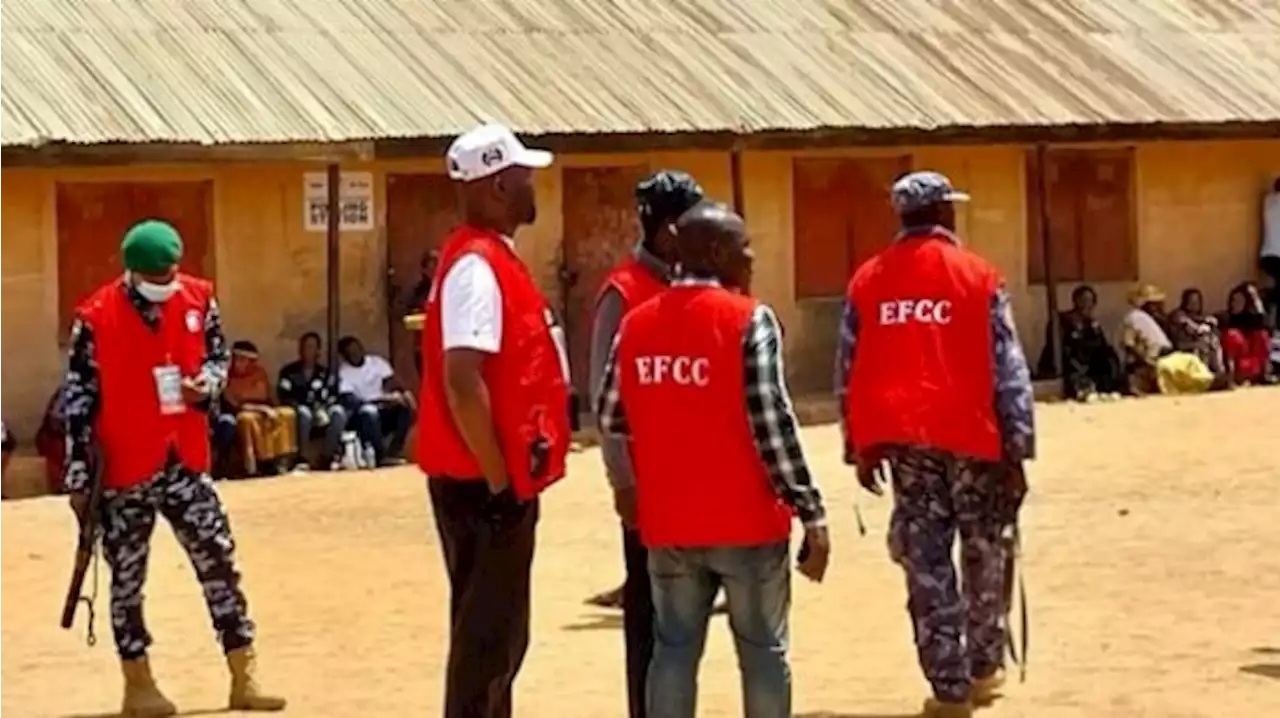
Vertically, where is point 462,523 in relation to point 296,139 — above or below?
below

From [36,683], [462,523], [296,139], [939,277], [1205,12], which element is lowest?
[36,683]

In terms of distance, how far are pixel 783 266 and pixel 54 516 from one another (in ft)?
24.5

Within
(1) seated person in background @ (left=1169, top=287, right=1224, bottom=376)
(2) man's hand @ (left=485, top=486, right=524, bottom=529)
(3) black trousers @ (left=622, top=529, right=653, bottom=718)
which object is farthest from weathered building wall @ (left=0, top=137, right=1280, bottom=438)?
(2) man's hand @ (left=485, top=486, right=524, bottom=529)

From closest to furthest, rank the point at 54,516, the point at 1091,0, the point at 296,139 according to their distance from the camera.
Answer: the point at 54,516 → the point at 296,139 → the point at 1091,0

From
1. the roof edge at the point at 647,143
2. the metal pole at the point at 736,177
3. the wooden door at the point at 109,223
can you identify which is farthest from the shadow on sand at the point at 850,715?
the metal pole at the point at 736,177

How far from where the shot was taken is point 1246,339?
2273 cm

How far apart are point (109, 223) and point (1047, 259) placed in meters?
7.96

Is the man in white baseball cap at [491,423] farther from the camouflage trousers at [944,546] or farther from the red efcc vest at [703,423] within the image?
the camouflage trousers at [944,546]

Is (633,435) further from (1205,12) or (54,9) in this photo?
(1205,12)

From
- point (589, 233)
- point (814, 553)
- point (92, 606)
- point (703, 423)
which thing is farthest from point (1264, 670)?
point (589, 233)

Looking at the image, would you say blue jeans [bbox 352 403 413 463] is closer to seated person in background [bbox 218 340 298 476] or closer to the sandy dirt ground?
seated person in background [bbox 218 340 298 476]

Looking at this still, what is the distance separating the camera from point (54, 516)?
15.1m

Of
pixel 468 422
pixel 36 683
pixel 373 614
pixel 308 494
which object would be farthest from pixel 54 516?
pixel 468 422

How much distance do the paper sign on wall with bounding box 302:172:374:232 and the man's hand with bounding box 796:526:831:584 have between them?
39.7 feet
